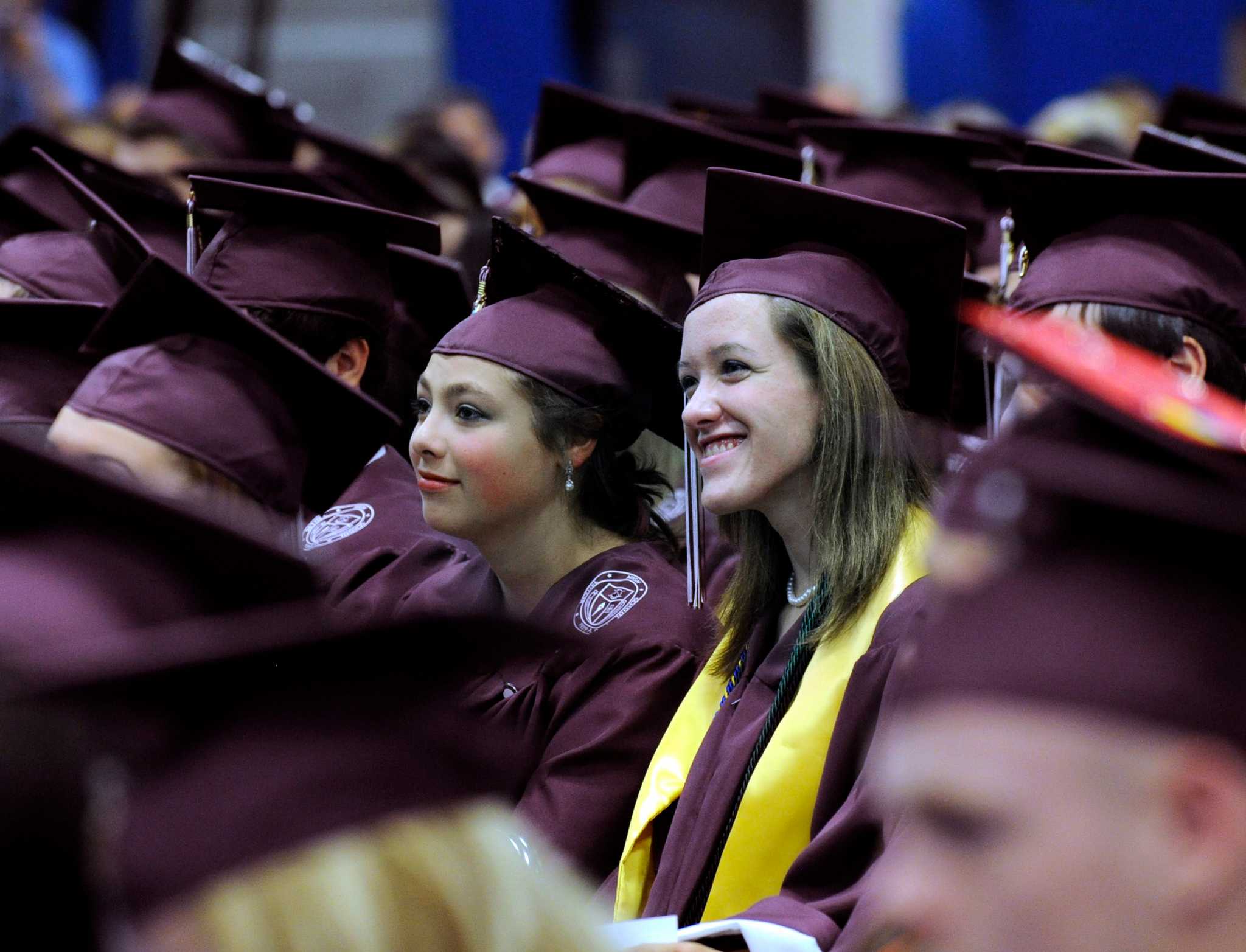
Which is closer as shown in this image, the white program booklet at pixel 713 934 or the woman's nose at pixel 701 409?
the white program booklet at pixel 713 934

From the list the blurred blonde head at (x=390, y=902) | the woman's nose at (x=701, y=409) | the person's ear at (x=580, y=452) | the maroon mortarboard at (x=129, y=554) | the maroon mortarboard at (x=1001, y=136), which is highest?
the maroon mortarboard at (x=129, y=554)

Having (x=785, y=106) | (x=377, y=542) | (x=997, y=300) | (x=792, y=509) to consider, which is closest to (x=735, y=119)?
(x=785, y=106)

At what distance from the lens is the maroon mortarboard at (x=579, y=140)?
5.32m

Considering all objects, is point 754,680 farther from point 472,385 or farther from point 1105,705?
point 1105,705

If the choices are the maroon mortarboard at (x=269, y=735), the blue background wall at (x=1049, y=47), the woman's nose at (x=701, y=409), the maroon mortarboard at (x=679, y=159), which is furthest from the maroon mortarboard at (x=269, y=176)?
the blue background wall at (x=1049, y=47)

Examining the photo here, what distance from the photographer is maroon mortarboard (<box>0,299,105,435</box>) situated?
3.55m

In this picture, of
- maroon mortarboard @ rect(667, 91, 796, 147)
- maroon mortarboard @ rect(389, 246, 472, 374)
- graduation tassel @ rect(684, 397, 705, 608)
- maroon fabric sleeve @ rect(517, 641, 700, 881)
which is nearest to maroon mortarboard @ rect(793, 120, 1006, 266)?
maroon mortarboard @ rect(667, 91, 796, 147)

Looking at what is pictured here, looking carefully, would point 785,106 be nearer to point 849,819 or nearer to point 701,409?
point 701,409

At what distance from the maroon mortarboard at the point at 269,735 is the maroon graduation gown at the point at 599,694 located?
1628mm

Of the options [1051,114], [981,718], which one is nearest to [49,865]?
[981,718]

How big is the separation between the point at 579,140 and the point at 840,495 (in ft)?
9.86

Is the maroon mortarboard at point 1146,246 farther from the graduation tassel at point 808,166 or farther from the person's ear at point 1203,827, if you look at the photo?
the person's ear at point 1203,827

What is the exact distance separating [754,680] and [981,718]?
1.74 m

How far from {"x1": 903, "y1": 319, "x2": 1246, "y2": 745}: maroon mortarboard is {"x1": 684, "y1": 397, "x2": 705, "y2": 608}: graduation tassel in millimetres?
1957
